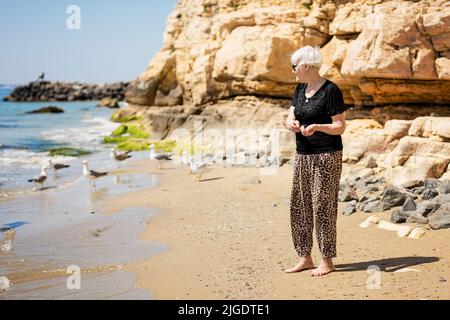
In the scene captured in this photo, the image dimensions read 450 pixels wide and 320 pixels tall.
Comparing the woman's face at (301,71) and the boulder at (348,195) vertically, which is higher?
the woman's face at (301,71)

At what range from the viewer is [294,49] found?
655 inches

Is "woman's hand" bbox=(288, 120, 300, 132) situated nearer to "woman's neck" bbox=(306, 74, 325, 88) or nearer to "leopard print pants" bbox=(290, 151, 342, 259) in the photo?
"leopard print pants" bbox=(290, 151, 342, 259)

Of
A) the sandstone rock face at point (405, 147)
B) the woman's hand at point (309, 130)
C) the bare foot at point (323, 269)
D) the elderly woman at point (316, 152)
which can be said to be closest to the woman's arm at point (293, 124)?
the elderly woman at point (316, 152)

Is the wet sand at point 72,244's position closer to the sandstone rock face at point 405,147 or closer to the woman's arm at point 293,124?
the woman's arm at point 293,124

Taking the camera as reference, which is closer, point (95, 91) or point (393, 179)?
point (393, 179)

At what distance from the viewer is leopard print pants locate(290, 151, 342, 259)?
541 centimetres

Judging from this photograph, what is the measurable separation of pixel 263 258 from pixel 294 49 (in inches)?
447

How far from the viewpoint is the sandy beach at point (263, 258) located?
5152 mm

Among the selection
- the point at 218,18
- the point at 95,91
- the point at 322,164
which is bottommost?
the point at 95,91

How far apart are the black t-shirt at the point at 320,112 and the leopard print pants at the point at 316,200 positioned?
0.27 feet

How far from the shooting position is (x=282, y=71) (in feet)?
55.9

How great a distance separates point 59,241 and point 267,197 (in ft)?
13.2
